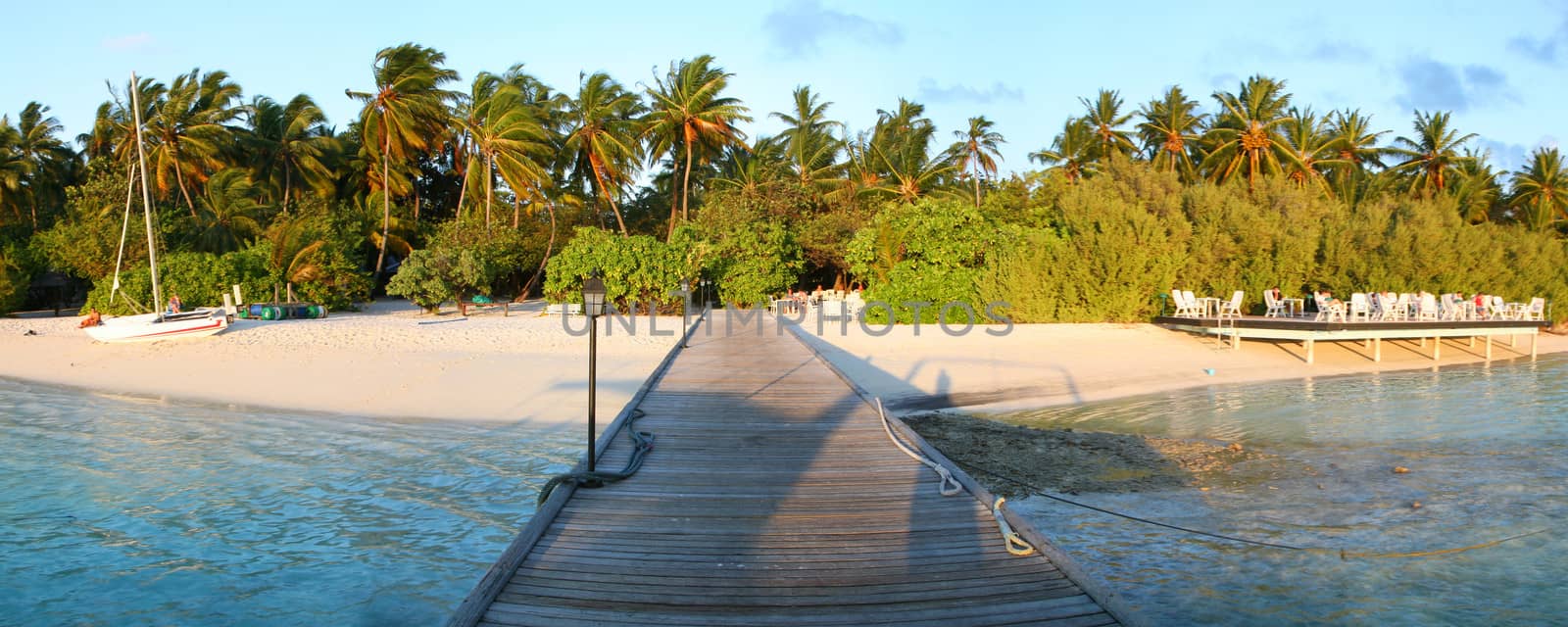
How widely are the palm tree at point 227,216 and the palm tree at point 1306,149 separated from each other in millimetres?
36579

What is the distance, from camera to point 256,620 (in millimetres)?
5617

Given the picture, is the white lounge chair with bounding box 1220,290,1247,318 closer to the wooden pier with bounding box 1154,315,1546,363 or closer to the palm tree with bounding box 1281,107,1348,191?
the wooden pier with bounding box 1154,315,1546,363

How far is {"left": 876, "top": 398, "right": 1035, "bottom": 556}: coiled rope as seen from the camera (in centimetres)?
462

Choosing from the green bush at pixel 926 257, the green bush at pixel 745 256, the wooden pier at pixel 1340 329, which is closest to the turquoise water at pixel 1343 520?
the wooden pier at pixel 1340 329

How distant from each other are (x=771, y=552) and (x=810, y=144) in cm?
3645

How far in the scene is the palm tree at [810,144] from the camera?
127ft

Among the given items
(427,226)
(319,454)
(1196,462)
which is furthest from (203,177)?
(1196,462)

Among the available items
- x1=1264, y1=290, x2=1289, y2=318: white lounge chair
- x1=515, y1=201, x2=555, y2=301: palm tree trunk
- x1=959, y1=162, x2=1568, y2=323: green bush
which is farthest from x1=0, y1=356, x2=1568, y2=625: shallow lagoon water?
x1=515, y1=201, x2=555, y2=301: palm tree trunk

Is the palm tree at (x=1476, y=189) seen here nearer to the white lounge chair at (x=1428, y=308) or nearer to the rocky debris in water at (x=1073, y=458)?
the white lounge chair at (x=1428, y=308)

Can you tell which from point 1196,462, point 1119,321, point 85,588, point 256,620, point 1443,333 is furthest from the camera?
point 1119,321

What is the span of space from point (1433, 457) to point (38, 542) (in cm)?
1299

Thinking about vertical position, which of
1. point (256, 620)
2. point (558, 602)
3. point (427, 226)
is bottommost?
point (256, 620)

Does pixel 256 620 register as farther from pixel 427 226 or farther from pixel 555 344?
pixel 427 226

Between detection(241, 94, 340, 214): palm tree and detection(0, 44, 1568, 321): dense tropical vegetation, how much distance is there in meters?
0.10
